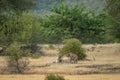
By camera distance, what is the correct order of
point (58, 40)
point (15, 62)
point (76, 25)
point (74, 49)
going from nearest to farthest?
point (15, 62) → point (74, 49) → point (76, 25) → point (58, 40)

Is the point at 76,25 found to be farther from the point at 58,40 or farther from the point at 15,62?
the point at 15,62

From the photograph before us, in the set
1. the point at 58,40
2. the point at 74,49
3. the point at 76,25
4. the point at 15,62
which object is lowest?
the point at 58,40

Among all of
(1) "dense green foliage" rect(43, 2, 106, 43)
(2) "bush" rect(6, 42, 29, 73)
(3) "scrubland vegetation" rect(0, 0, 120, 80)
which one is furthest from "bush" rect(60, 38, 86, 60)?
(1) "dense green foliage" rect(43, 2, 106, 43)

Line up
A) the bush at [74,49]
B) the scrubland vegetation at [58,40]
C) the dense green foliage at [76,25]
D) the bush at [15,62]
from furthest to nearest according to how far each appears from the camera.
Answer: the dense green foliage at [76,25] → the bush at [74,49] → the bush at [15,62] → the scrubland vegetation at [58,40]

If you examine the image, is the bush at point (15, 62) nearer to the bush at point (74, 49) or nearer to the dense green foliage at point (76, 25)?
the bush at point (74, 49)

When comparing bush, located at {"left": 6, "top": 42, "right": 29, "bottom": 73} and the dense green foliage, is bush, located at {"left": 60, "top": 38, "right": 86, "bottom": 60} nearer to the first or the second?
bush, located at {"left": 6, "top": 42, "right": 29, "bottom": 73}

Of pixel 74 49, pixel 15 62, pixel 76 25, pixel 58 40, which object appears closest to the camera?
pixel 15 62

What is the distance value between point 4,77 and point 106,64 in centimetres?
888

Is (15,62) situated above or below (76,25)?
above

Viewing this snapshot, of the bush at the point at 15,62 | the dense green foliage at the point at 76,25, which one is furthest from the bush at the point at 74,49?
the dense green foliage at the point at 76,25

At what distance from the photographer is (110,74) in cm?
2766

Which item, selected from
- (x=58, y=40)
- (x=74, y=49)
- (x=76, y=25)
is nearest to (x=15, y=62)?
(x=74, y=49)

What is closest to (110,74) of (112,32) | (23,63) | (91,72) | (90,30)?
(91,72)

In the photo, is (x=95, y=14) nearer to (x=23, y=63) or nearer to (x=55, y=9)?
(x=55, y=9)
